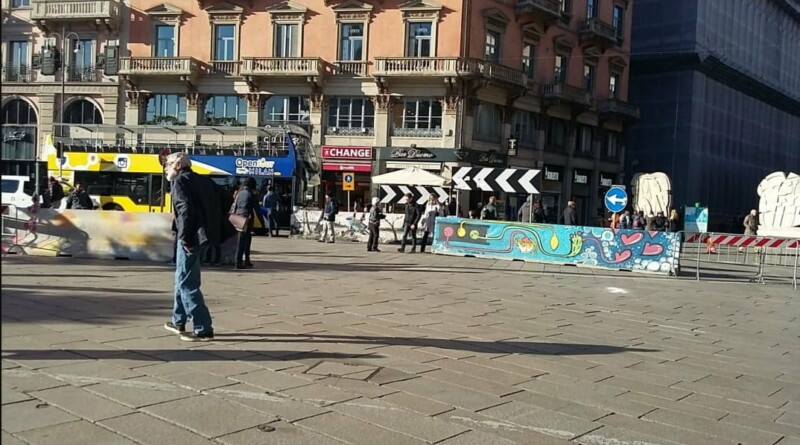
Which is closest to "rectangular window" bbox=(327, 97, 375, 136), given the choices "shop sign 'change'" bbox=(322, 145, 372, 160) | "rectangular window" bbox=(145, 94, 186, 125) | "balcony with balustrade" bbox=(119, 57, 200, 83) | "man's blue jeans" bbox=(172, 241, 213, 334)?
"shop sign 'change'" bbox=(322, 145, 372, 160)

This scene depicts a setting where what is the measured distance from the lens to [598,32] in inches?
1678

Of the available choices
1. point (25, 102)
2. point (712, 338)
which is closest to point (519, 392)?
point (712, 338)

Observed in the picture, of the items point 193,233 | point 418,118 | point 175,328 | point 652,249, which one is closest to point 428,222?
point 652,249

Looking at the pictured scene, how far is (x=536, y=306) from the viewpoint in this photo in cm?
1059

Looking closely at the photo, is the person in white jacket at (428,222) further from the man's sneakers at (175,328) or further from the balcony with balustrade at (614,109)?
the balcony with balustrade at (614,109)

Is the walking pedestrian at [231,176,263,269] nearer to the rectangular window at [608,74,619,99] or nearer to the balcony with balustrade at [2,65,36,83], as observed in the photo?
the balcony with balustrade at [2,65,36,83]

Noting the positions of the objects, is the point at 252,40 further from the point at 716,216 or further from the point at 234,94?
the point at 716,216

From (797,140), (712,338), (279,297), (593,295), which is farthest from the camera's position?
(797,140)

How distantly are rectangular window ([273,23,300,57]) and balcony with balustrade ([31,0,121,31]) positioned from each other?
9549 millimetres

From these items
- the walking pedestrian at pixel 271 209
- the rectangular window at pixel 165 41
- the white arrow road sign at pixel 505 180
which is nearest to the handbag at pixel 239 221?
the white arrow road sign at pixel 505 180

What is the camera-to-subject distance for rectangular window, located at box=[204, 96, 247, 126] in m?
37.8

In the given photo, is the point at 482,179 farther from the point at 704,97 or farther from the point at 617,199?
the point at 704,97

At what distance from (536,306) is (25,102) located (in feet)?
128

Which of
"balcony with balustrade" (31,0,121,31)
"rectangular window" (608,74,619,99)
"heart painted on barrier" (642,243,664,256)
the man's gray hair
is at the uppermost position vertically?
"balcony with balustrade" (31,0,121,31)
